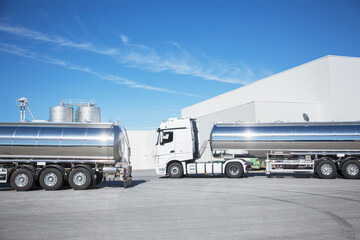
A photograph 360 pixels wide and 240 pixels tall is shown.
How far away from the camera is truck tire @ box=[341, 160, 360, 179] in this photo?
1642 centimetres

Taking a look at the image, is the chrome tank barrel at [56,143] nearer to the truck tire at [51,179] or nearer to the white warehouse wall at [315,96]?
the truck tire at [51,179]

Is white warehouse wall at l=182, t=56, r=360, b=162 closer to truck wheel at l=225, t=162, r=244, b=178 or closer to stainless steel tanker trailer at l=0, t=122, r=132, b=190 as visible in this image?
truck wheel at l=225, t=162, r=244, b=178

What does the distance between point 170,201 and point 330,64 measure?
2526 cm

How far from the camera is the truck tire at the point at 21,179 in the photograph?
44.1 ft

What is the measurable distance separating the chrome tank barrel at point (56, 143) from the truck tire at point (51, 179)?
57cm

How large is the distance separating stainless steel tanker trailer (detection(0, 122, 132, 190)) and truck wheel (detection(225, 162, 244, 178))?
22.0 feet

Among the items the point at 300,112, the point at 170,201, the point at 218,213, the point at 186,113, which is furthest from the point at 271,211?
the point at 186,113

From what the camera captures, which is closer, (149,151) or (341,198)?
(341,198)

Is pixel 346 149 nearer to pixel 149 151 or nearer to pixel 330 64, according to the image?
pixel 330 64

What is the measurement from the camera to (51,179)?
44.5 ft

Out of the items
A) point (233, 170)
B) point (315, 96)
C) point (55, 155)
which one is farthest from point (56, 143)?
point (315, 96)

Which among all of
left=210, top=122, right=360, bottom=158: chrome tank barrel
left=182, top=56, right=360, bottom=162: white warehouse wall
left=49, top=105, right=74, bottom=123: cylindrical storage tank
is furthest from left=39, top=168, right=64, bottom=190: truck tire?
left=182, top=56, right=360, bottom=162: white warehouse wall

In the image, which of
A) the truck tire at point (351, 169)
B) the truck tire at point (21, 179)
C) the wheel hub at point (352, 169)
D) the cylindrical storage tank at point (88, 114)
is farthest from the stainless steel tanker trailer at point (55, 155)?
the wheel hub at point (352, 169)

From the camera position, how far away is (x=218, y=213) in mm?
7797
